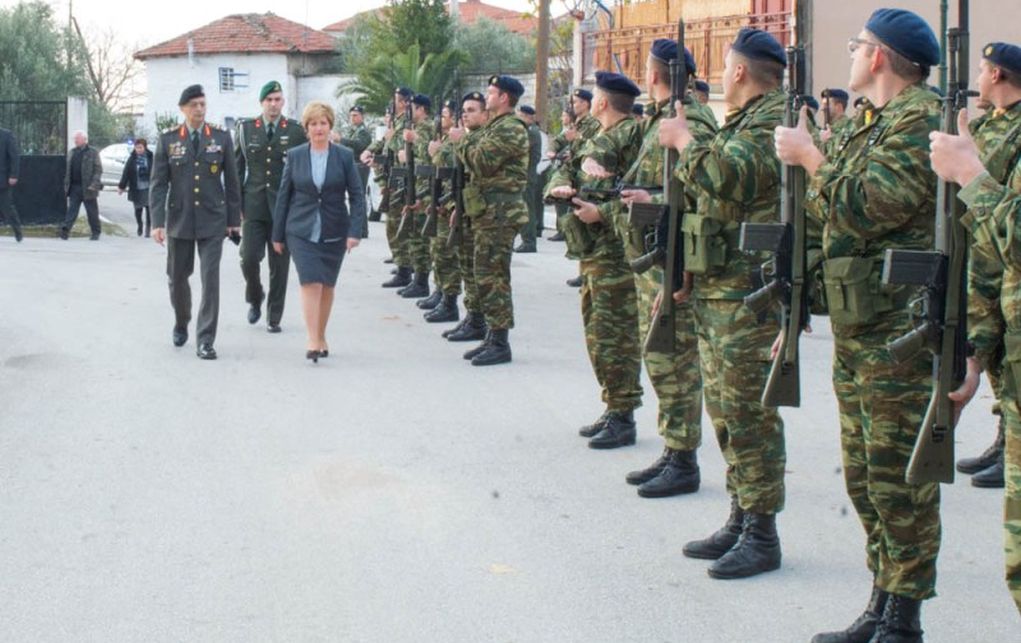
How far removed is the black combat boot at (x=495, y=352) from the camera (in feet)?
36.8

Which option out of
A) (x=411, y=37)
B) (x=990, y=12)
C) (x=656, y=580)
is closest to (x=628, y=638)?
(x=656, y=580)

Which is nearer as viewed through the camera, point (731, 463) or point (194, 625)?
point (194, 625)

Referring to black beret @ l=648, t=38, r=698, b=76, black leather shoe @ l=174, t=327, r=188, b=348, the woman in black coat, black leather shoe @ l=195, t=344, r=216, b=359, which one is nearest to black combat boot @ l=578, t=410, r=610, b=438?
black beret @ l=648, t=38, r=698, b=76

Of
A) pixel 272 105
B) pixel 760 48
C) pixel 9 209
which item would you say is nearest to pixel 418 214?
pixel 272 105

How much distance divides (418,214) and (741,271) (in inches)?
358

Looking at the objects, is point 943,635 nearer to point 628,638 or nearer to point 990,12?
point 628,638

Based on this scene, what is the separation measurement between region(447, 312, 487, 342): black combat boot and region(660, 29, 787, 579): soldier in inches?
250

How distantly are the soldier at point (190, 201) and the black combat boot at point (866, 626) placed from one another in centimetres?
725

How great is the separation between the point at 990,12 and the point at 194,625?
1949 cm

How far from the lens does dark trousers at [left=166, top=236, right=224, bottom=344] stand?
11.5 meters

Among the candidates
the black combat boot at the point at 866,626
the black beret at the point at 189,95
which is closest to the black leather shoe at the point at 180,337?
the black beret at the point at 189,95

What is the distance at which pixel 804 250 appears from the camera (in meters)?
5.38

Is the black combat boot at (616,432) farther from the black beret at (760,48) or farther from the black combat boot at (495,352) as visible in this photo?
the black beret at (760,48)

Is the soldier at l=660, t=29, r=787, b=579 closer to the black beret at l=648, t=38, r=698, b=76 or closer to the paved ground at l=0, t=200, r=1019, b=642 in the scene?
the paved ground at l=0, t=200, r=1019, b=642
